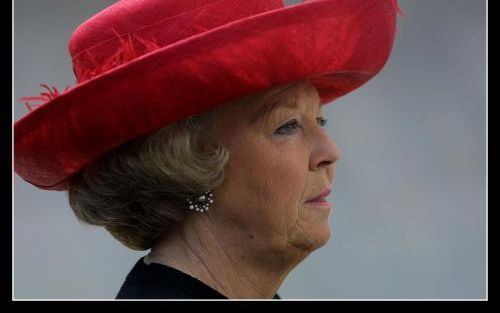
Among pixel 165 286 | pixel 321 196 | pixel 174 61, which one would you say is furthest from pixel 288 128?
pixel 165 286

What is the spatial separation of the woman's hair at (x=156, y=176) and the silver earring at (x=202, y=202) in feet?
0.08

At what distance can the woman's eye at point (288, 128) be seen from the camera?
8.73 feet

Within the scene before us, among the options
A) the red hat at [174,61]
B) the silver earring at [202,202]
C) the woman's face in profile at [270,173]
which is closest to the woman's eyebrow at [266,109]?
the woman's face in profile at [270,173]

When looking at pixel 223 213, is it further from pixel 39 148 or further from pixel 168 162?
pixel 39 148

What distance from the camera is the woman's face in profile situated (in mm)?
2619

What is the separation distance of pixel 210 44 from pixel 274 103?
0.35 meters

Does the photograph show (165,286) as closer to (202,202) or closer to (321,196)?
(202,202)

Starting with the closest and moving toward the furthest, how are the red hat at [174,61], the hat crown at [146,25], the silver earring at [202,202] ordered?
the red hat at [174,61] → the hat crown at [146,25] → the silver earring at [202,202]

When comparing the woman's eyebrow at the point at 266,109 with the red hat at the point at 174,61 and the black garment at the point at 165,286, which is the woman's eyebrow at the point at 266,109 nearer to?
the red hat at the point at 174,61

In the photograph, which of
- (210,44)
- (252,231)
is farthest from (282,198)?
(210,44)

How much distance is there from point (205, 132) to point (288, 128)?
264mm

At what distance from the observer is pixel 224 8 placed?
2551mm

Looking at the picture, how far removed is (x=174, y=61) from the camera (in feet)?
7.84

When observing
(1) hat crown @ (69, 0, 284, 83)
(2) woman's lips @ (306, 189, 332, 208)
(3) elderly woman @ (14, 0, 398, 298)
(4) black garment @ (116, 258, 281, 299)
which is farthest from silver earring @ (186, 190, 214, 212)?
(1) hat crown @ (69, 0, 284, 83)
